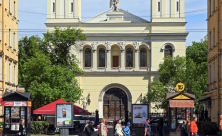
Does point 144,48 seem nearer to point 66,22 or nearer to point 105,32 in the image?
A: point 105,32

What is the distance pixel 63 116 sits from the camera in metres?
27.8

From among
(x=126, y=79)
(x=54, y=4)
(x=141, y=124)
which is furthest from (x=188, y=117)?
(x=54, y=4)

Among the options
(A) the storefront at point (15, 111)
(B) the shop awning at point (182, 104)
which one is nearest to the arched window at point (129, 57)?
(B) the shop awning at point (182, 104)

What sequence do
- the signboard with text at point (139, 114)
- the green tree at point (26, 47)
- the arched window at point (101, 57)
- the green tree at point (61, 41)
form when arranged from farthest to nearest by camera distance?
1. the green tree at point (26, 47)
2. the arched window at point (101, 57)
3. the green tree at point (61, 41)
4. the signboard with text at point (139, 114)

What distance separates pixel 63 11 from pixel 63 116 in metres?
34.6

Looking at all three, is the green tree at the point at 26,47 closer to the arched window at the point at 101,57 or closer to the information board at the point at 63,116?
the arched window at the point at 101,57

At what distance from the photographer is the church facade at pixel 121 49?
59.2m

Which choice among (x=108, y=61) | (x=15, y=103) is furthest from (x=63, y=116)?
(x=108, y=61)

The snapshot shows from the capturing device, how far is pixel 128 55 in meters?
60.6

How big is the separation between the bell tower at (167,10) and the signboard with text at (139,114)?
30605mm

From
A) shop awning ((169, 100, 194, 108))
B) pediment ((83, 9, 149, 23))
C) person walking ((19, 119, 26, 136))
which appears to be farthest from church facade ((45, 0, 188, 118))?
person walking ((19, 119, 26, 136))

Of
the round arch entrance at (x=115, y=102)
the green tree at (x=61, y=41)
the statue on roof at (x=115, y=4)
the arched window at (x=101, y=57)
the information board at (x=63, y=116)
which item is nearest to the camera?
the information board at (x=63, y=116)

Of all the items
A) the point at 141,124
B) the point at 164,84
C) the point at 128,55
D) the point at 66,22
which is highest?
the point at 66,22

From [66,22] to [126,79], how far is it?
11.4 meters
